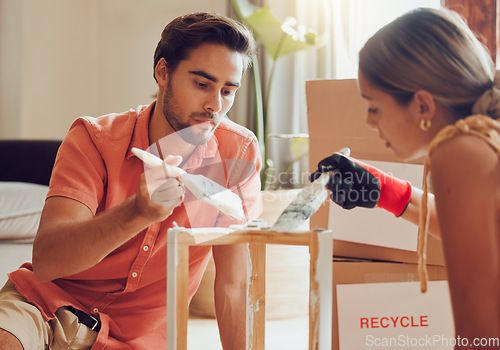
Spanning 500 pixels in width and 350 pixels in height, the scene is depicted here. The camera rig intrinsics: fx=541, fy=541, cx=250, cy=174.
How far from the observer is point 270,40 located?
77.8 inches

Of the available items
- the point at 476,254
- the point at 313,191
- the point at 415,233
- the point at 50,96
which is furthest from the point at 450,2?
the point at 50,96

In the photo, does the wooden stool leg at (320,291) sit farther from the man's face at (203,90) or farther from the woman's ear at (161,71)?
→ the woman's ear at (161,71)

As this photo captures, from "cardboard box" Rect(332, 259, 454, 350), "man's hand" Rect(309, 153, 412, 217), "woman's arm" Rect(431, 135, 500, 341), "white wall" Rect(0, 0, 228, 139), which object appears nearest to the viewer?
"woman's arm" Rect(431, 135, 500, 341)

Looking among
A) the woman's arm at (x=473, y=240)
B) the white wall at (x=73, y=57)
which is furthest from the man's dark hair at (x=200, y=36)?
the white wall at (x=73, y=57)

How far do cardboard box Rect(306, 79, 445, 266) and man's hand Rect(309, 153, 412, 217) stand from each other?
0.60ft

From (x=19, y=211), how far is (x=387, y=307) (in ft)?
3.75

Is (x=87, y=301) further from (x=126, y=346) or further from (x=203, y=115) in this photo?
(x=203, y=115)

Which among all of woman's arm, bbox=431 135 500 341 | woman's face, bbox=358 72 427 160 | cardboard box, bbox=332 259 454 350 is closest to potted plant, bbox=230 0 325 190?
cardboard box, bbox=332 259 454 350

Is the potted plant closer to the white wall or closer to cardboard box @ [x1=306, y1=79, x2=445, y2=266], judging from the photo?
cardboard box @ [x1=306, y1=79, x2=445, y2=266]

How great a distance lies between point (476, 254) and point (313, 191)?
0.30 meters

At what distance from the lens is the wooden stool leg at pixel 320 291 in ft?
2.52

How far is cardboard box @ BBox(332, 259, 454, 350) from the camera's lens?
3.89 ft

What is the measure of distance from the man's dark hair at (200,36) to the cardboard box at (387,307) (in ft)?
1.79

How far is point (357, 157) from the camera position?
1.23 metres
